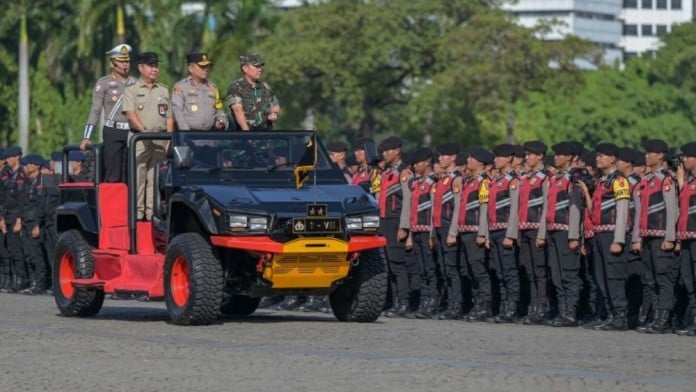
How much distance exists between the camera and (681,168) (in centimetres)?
1870

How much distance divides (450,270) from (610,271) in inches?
109

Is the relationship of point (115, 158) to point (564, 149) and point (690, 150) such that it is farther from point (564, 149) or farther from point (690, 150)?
point (690, 150)

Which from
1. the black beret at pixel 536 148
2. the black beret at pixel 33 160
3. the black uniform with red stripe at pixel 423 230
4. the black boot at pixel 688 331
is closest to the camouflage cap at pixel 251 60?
the black beret at pixel 536 148

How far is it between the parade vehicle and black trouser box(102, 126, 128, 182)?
105 mm

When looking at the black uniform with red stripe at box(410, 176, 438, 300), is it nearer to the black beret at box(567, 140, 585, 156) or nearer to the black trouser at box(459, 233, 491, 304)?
the black trouser at box(459, 233, 491, 304)

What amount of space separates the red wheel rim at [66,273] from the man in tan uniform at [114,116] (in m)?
1.05

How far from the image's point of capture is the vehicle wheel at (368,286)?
1728cm

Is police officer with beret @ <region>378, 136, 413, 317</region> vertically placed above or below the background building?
below

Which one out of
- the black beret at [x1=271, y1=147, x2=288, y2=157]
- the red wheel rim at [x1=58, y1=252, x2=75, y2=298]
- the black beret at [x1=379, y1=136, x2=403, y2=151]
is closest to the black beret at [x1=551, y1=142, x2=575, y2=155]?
the black beret at [x1=379, y1=136, x2=403, y2=151]

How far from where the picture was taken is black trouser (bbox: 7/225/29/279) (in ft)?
94.1

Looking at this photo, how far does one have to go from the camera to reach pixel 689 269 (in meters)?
18.0

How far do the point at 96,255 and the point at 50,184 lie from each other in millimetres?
9039

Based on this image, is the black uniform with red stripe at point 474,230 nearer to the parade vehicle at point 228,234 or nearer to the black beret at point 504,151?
the black beret at point 504,151

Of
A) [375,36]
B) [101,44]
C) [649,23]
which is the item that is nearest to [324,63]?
[375,36]
